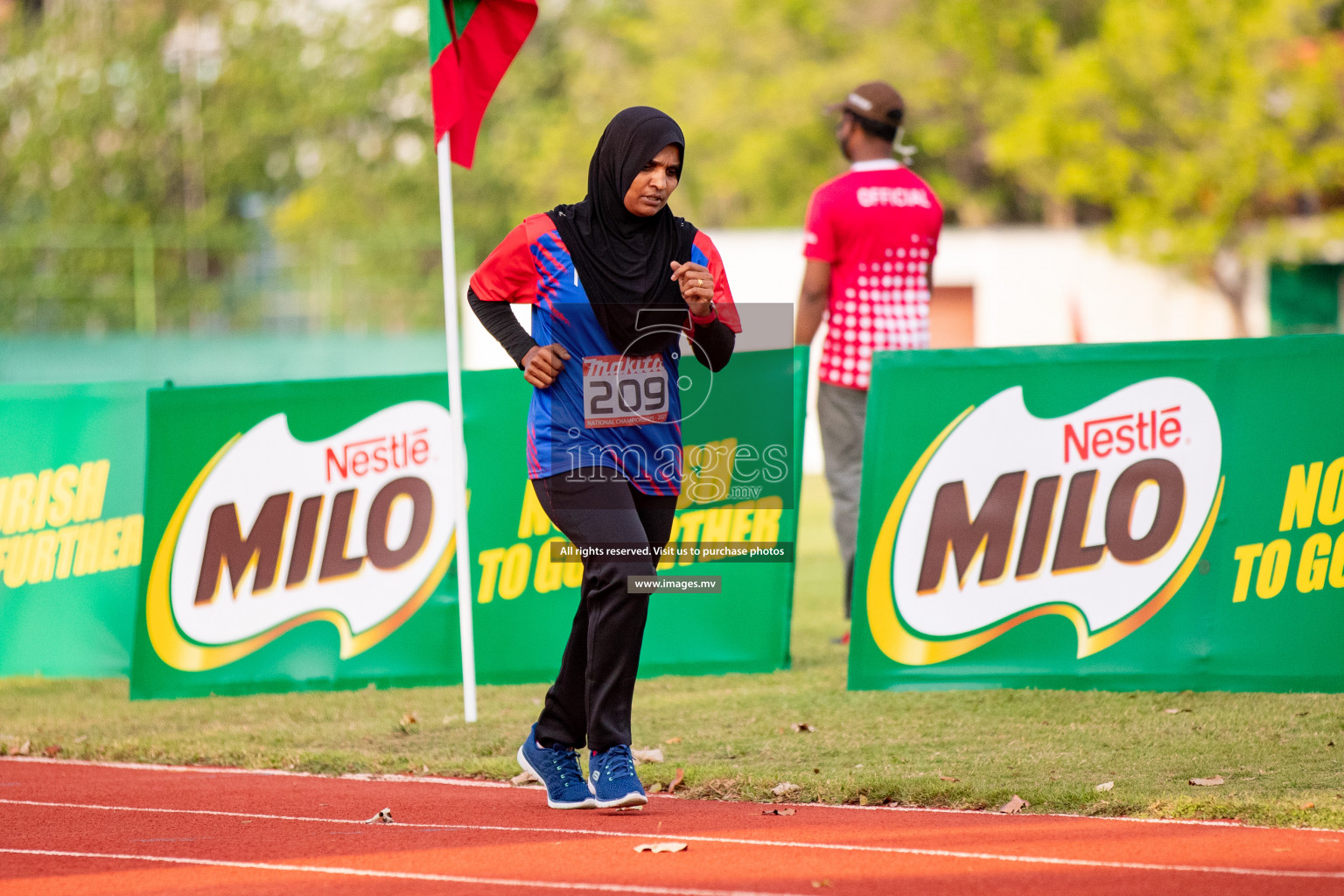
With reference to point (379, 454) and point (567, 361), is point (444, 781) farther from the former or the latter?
point (379, 454)

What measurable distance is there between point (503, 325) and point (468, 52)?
2.36 m

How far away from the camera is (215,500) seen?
6.84 m

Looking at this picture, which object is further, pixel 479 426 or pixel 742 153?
pixel 742 153

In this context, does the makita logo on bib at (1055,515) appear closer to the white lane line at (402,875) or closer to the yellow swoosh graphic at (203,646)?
the yellow swoosh graphic at (203,646)

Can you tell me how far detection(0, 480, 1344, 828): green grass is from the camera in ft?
16.1

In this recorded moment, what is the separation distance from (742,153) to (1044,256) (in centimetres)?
1071

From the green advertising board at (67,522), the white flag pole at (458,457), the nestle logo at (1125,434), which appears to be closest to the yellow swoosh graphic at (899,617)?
the nestle logo at (1125,434)

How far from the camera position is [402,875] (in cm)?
406

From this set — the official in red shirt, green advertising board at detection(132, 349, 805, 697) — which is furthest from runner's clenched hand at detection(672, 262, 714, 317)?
the official in red shirt

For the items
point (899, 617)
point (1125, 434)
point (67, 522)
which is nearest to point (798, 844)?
point (899, 617)

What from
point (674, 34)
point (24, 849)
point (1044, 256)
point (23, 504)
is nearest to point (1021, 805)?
point (24, 849)

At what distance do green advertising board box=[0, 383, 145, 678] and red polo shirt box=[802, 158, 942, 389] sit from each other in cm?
334

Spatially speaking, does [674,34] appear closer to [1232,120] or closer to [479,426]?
[1232,120]

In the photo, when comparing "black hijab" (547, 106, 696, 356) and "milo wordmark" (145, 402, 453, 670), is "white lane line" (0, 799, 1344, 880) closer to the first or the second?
"black hijab" (547, 106, 696, 356)
